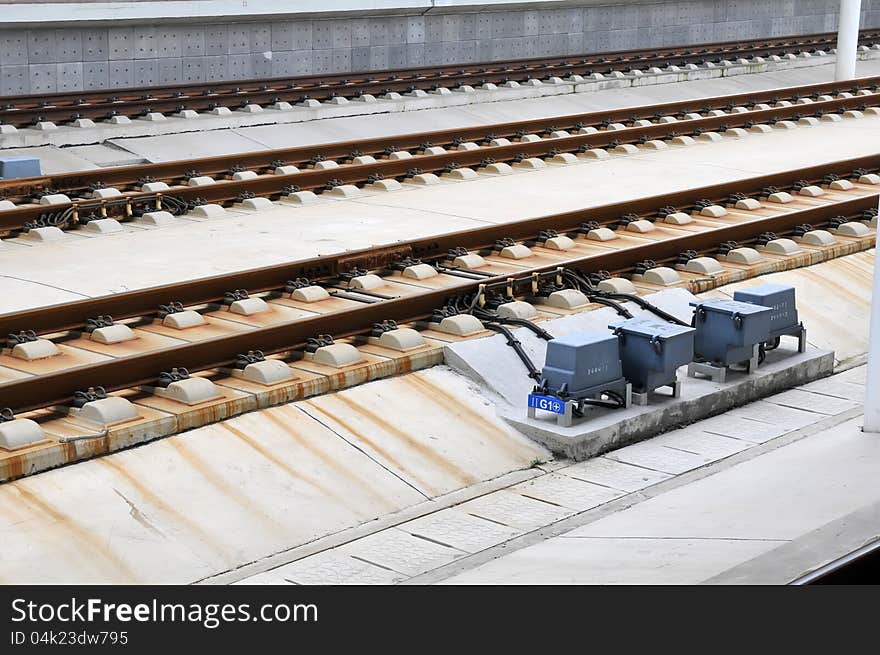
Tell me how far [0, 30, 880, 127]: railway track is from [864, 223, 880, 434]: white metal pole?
12303 mm

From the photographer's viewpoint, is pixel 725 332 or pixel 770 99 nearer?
pixel 725 332

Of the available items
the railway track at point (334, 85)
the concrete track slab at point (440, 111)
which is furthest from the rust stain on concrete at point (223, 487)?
the railway track at point (334, 85)

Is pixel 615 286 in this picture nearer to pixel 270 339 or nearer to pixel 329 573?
pixel 270 339

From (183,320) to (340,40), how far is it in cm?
1423

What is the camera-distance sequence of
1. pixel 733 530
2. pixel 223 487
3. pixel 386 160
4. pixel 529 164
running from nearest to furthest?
pixel 733 530 → pixel 223 487 → pixel 386 160 → pixel 529 164

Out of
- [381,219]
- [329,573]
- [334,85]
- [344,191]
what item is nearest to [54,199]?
[344,191]

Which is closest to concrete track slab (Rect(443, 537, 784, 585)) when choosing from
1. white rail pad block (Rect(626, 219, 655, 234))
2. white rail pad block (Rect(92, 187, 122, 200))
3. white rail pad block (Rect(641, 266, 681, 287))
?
white rail pad block (Rect(641, 266, 681, 287))

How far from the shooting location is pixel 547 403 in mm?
9367

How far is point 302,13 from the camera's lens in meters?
22.8

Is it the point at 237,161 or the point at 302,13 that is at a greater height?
the point at 302,13

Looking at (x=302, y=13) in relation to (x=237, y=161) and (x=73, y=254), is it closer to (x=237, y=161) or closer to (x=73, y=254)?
(x=237, y=161)

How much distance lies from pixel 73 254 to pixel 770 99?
48.7 feet
